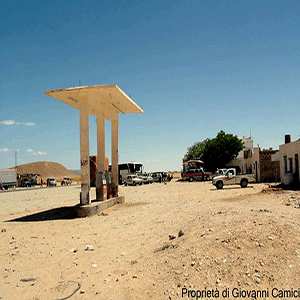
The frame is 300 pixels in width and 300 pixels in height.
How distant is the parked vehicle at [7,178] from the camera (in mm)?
45438

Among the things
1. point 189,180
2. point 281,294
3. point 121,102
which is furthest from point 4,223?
point 189,180

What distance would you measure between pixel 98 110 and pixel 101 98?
5.57 ft

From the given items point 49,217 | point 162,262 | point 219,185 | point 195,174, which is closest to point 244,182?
point 219,185

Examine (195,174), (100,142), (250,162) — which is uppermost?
(100,142)

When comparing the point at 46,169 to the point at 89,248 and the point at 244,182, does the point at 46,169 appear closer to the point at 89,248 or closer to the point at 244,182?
the point at 244,182

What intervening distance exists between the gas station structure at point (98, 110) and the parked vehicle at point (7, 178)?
34.6 meters

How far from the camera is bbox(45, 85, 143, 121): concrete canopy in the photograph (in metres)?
13.0

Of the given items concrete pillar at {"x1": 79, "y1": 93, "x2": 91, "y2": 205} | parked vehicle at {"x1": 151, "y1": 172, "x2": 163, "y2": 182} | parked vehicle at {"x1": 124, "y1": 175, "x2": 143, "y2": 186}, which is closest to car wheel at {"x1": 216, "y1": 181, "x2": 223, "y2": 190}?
parked vehicle at {"x1": 124, "y1": 175, "x2": 143, "y2": 186}

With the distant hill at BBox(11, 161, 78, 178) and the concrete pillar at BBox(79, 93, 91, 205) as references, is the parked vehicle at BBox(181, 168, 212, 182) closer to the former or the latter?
the concrete pillar at BBox(79, 93, 91, 205)

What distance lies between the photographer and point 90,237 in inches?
348

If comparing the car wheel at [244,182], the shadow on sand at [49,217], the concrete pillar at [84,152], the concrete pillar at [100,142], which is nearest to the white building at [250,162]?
the car wheel at [244,182]

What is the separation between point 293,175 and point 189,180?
21237 mm

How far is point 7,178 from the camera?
45.9 meters

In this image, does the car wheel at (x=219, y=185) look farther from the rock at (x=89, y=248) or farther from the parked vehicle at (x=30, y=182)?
the parked vehicle at (x=30, y=182)
